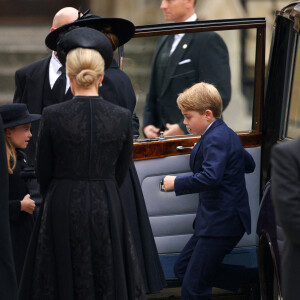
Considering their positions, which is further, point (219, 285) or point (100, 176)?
point (219, 285)

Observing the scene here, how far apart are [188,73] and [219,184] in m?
1.14

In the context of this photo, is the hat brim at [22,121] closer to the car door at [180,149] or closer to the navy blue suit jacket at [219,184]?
the car door at [180,149]

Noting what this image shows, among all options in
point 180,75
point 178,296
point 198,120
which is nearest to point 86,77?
point 198,120

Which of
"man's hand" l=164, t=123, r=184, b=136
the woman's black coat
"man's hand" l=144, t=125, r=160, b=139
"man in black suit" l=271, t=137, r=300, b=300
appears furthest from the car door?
"man in black suit" l=271, t=137, r=300, b=300

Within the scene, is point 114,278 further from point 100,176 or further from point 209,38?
→ point 209,38

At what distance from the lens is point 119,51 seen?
628 cm

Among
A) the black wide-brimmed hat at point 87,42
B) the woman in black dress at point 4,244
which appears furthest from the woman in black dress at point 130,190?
the woman in black dress at point 4,244

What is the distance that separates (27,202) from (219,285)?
1.39 m

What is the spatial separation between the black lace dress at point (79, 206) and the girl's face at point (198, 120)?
1.11m

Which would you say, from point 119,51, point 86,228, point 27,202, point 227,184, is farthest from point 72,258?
point 119,51

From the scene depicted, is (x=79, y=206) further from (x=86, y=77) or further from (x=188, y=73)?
(x=188, y=73)

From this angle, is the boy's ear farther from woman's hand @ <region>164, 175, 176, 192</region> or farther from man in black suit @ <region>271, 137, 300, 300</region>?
man in black suit @ <region>271, 137, 300, 300</region>

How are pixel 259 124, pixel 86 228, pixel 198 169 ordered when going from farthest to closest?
pixel 259 124, pixel 198 169, pixel 86 228

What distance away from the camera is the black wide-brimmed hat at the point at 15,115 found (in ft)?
18.4
